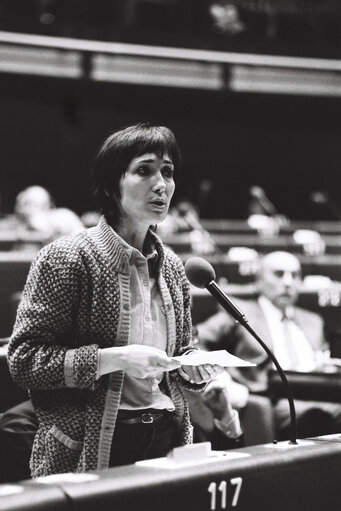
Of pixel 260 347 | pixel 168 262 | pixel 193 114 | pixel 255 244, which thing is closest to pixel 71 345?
pixel 168 262

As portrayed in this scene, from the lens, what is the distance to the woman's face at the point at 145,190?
1.49 metres

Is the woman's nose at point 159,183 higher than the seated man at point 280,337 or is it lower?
higher

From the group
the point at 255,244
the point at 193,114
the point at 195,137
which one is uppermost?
the point at 193,114

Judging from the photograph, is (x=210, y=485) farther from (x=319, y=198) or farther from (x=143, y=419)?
(x=319, y=198)

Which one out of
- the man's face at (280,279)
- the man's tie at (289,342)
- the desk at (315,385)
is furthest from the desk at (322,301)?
the desk at (315,385)

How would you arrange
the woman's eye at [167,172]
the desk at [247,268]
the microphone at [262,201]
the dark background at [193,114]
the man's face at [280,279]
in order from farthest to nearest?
the dark background at [193,114] < the microphone at [262,201] < the desk at [247,268] < the man's face at [280,279] < the woman's eye at [167,172]

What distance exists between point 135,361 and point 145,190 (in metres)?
0.35

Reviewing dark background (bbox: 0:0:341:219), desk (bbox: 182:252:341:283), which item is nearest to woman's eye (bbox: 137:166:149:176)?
desk (bbox: 182:252:341:283)

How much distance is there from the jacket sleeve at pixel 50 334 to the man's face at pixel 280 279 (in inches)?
103

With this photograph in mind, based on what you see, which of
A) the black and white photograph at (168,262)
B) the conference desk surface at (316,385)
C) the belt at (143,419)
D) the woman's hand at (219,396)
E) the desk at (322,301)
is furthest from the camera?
the desk at (322,301)

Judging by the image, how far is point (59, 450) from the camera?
1.39 meters

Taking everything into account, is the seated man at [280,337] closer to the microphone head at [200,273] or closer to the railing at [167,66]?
the microphone head at [200,273]

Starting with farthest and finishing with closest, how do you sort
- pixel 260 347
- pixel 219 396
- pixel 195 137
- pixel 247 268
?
pixel 195 137 → pixel 247 268 → pixel 260 347 → pixel 219 396

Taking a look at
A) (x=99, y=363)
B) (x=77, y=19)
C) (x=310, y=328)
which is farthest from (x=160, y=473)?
(x=77, y=19)
